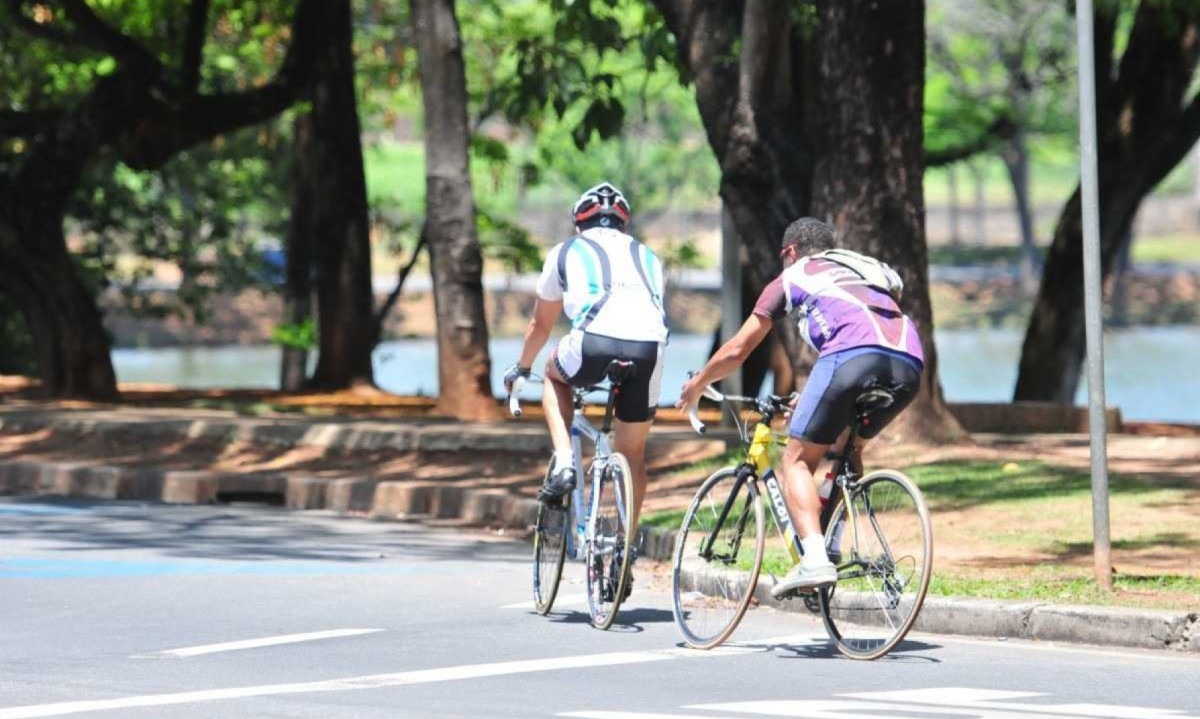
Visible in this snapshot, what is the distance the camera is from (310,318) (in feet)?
83.9

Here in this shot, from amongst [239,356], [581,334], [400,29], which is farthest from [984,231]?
[581,334]

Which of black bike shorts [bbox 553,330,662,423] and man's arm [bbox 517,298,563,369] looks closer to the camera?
black bike shorts [bbox 553,330,662,423]

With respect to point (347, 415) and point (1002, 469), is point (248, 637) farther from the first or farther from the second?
point (347, 415)

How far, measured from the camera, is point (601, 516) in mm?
9859

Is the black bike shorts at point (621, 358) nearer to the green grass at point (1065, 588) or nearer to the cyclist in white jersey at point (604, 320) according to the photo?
the cyclist in white jersey at point (604, 320)

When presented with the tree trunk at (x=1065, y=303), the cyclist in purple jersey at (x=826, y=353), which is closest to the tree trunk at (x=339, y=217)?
the tree trunk at (x=1065, y=303)

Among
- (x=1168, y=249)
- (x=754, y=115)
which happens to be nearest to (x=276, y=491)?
(x=754, y=115)

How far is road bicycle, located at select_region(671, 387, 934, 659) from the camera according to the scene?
8.99 meters

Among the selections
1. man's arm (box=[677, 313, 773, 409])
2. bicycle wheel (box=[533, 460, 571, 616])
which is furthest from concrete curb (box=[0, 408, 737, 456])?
man's arm (box=[677, 313, 773, 409])

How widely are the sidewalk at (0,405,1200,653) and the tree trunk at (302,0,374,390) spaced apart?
4.80 metres

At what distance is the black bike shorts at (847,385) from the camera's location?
8.97 meters

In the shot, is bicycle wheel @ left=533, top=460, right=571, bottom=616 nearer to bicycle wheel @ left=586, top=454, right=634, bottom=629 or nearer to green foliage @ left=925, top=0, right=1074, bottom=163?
bicycle wheel @ left=586, top=454, right=634, bottom=629

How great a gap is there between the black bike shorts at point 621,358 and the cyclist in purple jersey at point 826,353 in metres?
0.55

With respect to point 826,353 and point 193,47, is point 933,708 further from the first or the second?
point 193,47
